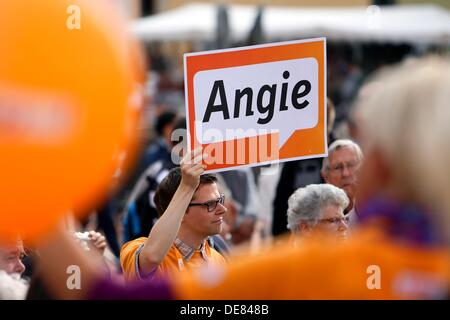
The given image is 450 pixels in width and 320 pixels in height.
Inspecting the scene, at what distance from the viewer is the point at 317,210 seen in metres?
3.70

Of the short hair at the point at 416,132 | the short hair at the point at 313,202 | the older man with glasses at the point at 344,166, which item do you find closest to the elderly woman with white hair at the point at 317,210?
the short hair at the point at 313,202

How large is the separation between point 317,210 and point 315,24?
12.2 m

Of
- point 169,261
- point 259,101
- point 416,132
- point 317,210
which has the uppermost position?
point 416,132

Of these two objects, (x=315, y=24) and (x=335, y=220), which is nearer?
(x=335, y=220)

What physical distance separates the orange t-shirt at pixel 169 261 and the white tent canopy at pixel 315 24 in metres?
11.2

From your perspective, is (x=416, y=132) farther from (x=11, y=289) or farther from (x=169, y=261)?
(x=169, y=261)

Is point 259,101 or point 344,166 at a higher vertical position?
point 259,101

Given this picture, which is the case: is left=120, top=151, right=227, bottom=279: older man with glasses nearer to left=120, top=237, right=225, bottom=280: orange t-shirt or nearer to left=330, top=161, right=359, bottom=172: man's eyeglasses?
left=120, top=237, right=225, bottom=280: orange t-shirt

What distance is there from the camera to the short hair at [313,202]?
12.1 ft

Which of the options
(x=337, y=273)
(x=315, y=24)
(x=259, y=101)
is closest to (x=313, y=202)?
(x=259, y=101)

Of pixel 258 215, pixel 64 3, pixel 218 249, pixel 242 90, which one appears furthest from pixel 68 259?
pixel 258 215

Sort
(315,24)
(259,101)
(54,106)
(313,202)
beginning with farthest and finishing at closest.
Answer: (315,24)
(313,202)
(259,101)
(54,106)

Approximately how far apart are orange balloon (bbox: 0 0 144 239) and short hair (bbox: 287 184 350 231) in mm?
2405

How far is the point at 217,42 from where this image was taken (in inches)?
385
